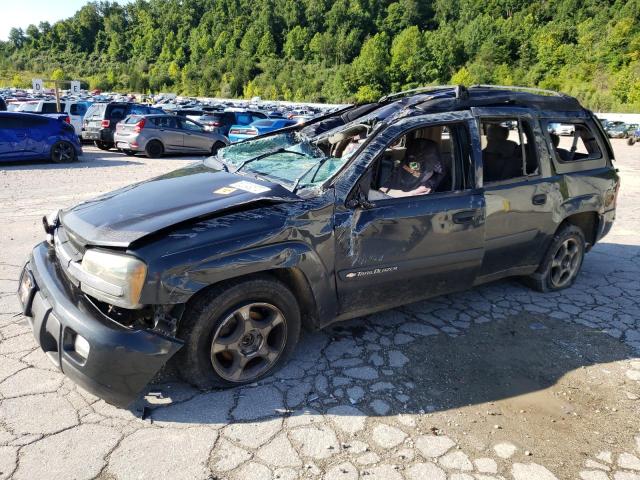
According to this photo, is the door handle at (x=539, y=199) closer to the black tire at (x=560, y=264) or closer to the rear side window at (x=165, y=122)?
the black tire at (x=560, y=264)

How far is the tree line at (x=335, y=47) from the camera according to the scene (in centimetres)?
8312

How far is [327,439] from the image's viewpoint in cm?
262

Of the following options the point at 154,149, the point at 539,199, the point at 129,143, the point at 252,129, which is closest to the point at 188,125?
the point at 154,149

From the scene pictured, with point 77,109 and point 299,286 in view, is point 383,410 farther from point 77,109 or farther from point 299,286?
point 77,109

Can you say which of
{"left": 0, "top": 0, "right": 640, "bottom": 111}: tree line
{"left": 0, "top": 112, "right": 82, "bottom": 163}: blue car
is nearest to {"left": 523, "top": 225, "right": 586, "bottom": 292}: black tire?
{"left": 0, "top": 112, "right": 82, "bottom": 163}: blue car

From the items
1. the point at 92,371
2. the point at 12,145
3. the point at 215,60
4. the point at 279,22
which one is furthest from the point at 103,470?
the point at 279,22

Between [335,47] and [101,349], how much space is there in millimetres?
137048

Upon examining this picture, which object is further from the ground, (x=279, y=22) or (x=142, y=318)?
(x=279, y=22)

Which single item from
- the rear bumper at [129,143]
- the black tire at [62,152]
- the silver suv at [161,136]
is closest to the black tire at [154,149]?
the silver suv at [161,136]

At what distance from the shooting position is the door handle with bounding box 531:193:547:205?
4.14 meters

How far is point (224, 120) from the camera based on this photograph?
65.0ft

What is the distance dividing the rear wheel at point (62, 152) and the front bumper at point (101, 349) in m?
11.8

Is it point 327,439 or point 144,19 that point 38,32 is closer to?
point 144,19

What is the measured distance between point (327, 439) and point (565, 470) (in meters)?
1.22
